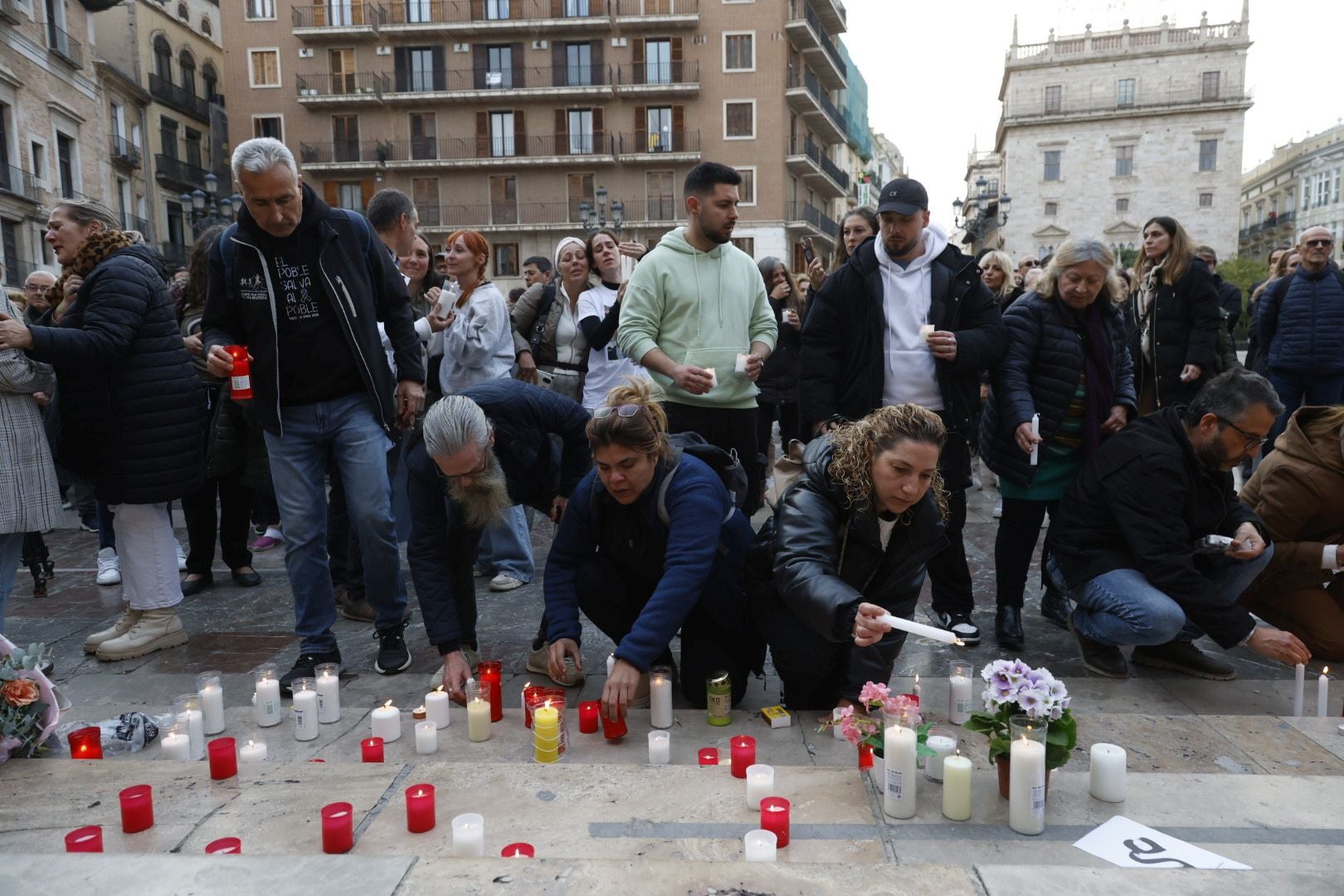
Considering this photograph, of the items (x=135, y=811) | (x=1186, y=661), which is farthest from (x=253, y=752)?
(x=1186, y=661)

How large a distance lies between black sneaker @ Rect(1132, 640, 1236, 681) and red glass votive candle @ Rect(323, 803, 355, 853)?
3110 mm

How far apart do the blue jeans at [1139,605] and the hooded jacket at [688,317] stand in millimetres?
1678

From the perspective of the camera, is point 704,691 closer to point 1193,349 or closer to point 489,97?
point 1193,349

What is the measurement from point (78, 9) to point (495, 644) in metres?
28.3

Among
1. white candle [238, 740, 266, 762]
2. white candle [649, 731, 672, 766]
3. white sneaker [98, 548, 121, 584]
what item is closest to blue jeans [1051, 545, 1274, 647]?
white candle [649, 731, 672, 766]

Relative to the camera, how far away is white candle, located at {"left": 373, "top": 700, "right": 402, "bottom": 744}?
9.99 ft

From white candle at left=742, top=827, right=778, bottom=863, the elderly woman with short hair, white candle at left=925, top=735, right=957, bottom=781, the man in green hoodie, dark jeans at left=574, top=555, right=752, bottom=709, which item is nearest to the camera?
white candle at left=742, top=827, right=778, bottom=863

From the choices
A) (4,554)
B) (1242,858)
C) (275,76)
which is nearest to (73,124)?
(275,76)

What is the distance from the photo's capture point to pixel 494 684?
335 centimetres

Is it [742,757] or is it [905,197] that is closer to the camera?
[742,757]

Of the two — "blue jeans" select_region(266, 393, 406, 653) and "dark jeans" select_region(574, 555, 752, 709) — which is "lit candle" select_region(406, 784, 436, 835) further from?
"blue jeans" select_region(266, 393, 406, 653)

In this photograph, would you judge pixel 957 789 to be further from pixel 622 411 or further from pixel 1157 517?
pixel 1157 517

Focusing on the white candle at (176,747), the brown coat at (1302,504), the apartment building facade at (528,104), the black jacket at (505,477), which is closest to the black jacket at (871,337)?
the black jacket at (505,477)

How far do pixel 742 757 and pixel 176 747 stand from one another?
185 centimetres
